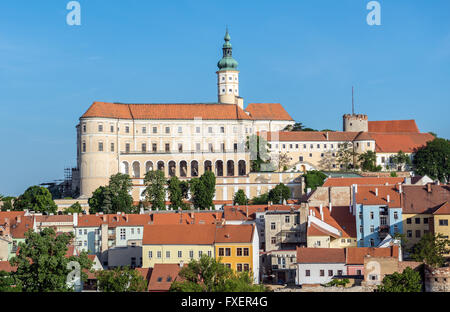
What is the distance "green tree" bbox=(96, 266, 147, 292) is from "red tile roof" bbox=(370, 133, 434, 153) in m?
80.5

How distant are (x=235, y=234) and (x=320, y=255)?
6.33m

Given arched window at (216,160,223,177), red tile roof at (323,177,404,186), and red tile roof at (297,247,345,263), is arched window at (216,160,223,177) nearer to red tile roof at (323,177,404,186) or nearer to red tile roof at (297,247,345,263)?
red tile roof at (323,177,404,186)

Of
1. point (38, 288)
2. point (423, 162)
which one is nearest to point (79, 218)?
point (38, 288)

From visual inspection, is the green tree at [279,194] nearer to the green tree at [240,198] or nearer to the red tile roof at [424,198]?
the green tree at [240,198]

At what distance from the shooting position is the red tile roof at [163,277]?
4634 cm

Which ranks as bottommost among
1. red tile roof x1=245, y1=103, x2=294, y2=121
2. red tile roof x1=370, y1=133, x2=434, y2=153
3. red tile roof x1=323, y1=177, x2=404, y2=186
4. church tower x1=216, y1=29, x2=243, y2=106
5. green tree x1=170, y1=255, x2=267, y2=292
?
green tree x1=170, y1=255, x2=267, y2=292

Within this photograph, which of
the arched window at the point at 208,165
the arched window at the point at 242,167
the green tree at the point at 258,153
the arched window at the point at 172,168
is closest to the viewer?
the arched window at the point at 242,167

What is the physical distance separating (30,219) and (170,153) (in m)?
42.2

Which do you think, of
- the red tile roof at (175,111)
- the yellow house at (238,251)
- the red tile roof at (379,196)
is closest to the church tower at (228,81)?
the red tile roof at (175,111)

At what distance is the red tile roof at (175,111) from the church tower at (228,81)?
12.0m

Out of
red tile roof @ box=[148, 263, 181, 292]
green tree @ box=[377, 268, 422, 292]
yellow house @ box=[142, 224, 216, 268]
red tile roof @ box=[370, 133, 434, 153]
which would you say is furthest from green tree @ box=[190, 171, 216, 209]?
green tree @ box=[377, 268, 422, 292]

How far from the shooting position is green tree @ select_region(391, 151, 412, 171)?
115500mm

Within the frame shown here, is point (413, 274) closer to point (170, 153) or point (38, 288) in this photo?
point (38, 288)
